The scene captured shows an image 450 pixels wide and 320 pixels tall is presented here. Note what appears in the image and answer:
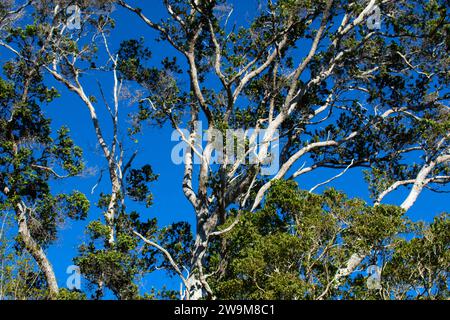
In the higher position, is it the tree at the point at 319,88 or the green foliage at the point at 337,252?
the tree at the point at 319,88

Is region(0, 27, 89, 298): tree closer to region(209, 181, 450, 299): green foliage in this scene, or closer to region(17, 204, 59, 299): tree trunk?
region(17, 204, 59, 299): tree trunk

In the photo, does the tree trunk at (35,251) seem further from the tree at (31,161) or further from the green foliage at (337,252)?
the green foliage at (337,252)

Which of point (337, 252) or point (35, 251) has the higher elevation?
point (35, 251)

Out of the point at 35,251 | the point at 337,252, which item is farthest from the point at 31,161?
the point at 337,252

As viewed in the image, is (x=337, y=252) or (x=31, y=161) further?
(x=31, y=161)

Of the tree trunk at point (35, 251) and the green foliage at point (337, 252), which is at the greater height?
the tree trunk at point (35, 251)

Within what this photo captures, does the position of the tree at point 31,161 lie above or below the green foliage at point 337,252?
above

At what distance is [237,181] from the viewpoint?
17.1 m

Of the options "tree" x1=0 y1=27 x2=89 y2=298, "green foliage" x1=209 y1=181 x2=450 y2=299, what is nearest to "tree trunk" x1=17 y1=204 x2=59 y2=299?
"tree" x1=0 y1=27 x2=89 y2=298

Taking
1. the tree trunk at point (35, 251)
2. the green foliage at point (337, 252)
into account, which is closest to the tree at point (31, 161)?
the tree trunk at point (35, 251)

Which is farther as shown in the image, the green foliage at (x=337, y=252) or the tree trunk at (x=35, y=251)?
the tree trunk at (x=35, y=251)

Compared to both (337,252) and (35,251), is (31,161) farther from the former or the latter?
(337,252)

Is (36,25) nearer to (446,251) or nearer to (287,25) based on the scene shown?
(287,25)
